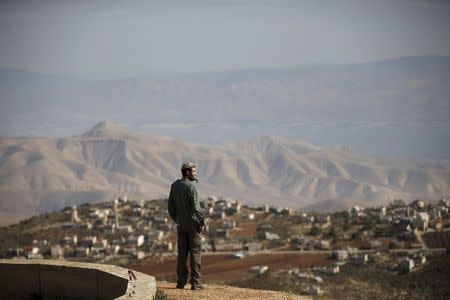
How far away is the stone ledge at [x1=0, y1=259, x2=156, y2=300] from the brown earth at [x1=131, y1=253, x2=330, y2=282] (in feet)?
Result: 107

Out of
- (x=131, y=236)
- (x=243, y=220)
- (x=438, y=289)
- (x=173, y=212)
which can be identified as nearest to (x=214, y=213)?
(x=243, y=220)

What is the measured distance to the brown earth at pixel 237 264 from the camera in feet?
175

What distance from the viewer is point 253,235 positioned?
246ft

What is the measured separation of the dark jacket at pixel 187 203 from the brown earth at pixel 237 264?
3271 centimetres

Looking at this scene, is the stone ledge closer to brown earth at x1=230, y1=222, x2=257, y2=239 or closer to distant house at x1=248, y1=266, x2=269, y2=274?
distant house at x1=248, y1=266, x2=269, y2=274

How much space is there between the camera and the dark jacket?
1806 cm

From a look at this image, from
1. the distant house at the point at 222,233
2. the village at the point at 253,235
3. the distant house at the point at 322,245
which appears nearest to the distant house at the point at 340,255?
the village at the point at 253,235

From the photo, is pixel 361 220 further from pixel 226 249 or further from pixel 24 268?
pixel 24 268

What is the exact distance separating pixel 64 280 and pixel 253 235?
189ft

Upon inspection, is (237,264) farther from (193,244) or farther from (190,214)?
(190,214)

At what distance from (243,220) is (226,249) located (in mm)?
15153

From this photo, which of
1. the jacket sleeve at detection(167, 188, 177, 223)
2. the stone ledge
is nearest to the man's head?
the jacket sleeve at detection(167, 188, 177, 223)

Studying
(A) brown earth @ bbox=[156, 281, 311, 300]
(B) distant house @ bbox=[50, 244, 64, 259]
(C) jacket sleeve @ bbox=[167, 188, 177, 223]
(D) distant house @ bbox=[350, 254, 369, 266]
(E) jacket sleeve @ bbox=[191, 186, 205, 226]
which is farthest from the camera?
(B) distant house @ bbox=[50, 244, 64, 259]

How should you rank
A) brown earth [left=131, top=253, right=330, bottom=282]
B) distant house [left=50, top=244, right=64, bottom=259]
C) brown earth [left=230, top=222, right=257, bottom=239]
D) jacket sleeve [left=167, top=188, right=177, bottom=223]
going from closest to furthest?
jacket sleeve [left=167, top=188, right=177, bottom=223]
brown earth [left=131, top=253, right=330, bottom=282]
distant house [left=50, top=244, right=64, bottom=259]
brown earth [left=230, top=222, right=257, bottom=239]
